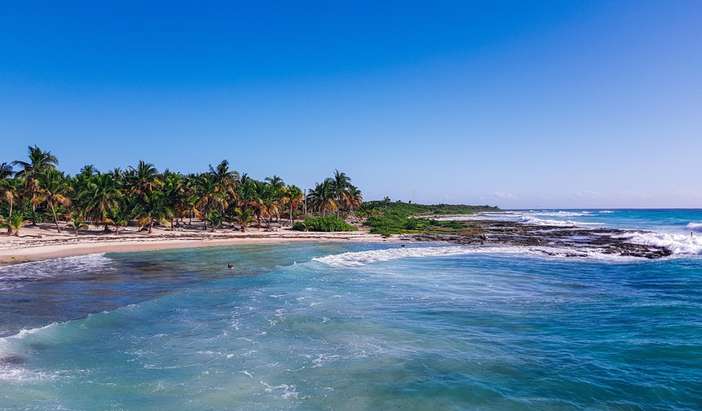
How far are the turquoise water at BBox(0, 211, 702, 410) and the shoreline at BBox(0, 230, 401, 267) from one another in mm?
9100

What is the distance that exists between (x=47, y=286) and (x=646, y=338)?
2583cm

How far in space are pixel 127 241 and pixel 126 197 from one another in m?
12.5

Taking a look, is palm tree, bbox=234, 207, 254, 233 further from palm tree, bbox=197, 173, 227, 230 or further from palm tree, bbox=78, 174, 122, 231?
palm tree, bbox=78, 174, 122, 231

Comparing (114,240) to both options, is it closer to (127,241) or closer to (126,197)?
(127,241)

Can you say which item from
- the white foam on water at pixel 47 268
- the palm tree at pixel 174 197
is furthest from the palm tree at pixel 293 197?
the white foam on water at pixel 47 268

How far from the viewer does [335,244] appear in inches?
2024

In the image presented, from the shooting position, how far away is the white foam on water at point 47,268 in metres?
24.6

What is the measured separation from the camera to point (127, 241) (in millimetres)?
47281

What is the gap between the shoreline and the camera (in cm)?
3656

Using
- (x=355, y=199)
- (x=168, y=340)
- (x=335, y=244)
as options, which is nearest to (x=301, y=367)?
(x=168, y=340)

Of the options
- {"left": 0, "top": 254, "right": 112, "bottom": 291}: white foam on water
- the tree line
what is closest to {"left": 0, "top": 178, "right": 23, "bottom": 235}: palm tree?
the tree line

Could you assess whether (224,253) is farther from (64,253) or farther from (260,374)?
(260,374)

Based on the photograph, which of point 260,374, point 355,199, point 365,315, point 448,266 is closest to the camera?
point 260,374

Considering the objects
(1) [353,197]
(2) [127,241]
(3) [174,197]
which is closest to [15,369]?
(2) [127,241]
